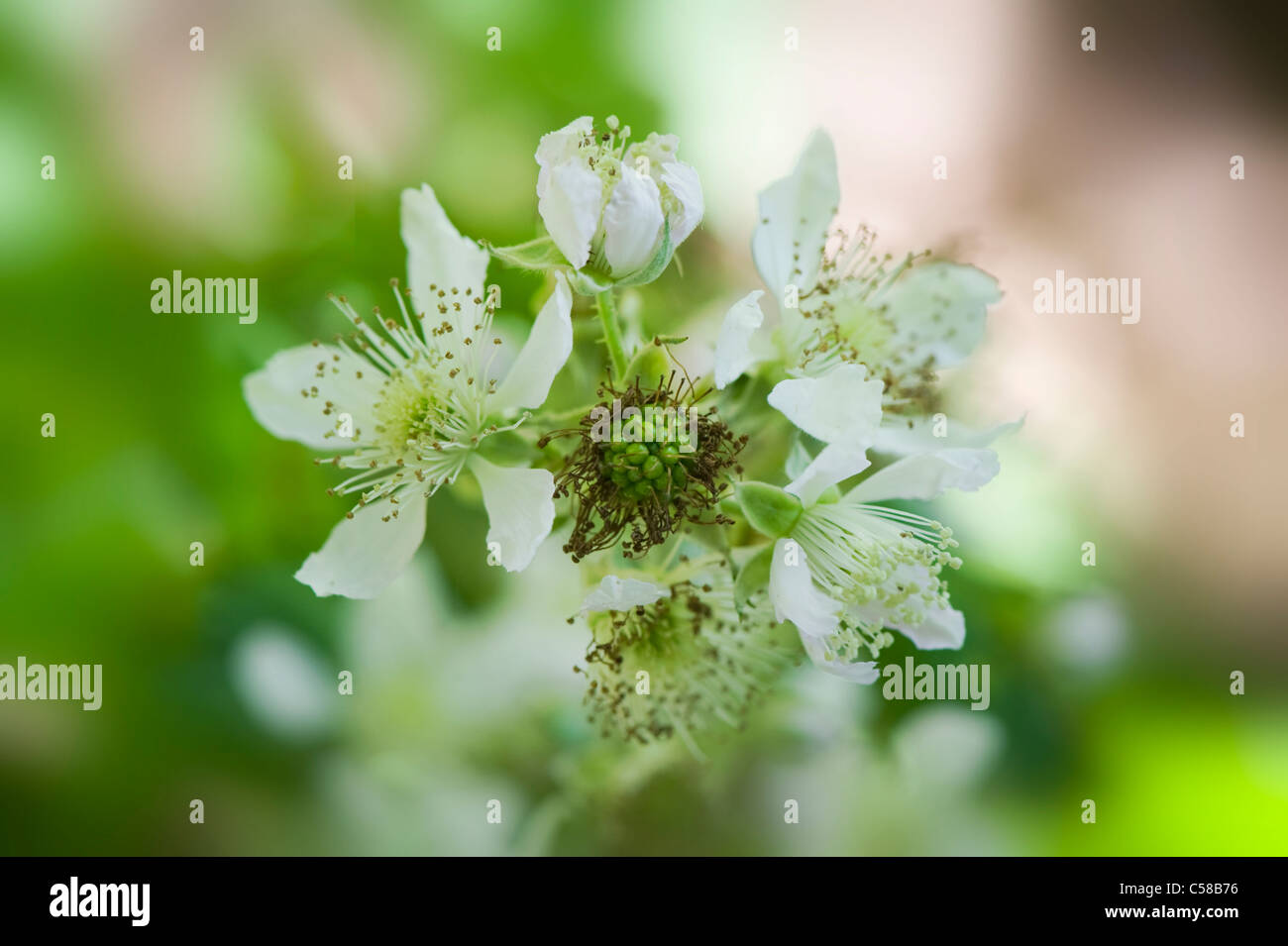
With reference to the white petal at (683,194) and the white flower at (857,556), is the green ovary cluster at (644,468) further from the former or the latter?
the white petal at (683,194)

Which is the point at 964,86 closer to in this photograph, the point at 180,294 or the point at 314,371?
the point at 314,371

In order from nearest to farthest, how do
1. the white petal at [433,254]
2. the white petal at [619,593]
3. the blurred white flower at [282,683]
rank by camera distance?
the white petal at [619,593]
the white petal at [433,254]
the blurred white flower at [282,683]

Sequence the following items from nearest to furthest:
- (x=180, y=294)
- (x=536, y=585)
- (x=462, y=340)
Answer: (x=462, y=340), (x=536, y=585), (x=180, y=294)

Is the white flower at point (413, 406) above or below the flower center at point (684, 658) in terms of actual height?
above

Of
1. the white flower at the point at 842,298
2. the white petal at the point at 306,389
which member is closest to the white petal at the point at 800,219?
the white flower at the point at 842,298

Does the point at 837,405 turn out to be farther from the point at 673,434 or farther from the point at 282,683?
the point at 282,683
